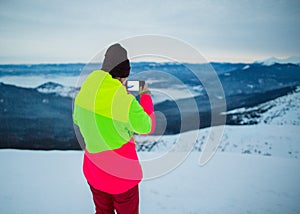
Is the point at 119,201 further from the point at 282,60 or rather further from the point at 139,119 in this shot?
the point at 282,60

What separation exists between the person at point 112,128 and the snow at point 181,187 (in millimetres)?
861

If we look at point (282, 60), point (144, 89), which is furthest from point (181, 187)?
point (282, 60)

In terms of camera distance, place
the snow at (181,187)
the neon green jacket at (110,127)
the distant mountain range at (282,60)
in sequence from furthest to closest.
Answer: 1. the distant mountain range at (282,60)
2. the snow at (181,187)
3. the neon green jacket at (110,127)

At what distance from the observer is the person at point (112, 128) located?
0.84 metres

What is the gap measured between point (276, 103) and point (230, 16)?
153cm

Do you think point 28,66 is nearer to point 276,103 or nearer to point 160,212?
point 160,212

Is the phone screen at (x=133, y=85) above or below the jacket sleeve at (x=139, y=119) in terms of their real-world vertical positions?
above

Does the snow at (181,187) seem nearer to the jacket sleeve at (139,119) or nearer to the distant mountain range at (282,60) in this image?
the jacket sleeve at (139,119)

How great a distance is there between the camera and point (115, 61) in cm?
92

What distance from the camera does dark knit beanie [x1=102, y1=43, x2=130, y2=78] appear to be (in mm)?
922

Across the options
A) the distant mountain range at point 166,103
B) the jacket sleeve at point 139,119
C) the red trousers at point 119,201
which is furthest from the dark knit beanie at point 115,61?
the distant mountain range at point 166,103

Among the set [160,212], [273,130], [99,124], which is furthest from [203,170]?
[99,124]

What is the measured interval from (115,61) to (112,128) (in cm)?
27

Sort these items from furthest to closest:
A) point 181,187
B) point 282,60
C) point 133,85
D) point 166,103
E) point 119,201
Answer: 1. point 166,103
2. point 282,60
3. point 181,187
4. point 133,85
5. point 119,201
